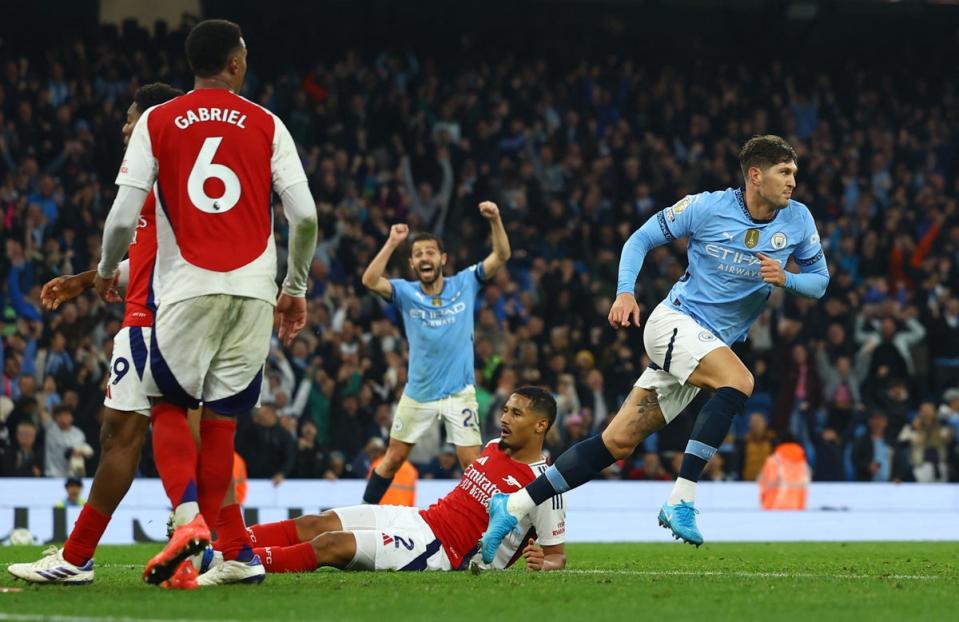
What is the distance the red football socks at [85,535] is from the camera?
6.97 m

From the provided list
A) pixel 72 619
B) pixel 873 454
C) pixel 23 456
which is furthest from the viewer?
pixel 873 454

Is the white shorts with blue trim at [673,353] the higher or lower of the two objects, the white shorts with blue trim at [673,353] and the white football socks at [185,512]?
the higher

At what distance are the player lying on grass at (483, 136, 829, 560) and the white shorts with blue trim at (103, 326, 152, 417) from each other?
2260 mm

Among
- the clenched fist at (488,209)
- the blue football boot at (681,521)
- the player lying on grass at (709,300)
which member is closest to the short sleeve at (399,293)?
the clenched fist at (488,209)

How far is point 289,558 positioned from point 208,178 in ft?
7.81

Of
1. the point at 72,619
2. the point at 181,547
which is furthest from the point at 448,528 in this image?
the point at 72,619

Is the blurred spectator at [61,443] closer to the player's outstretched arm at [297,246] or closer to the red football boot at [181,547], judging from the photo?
the player's outstretched arm at [297,246]

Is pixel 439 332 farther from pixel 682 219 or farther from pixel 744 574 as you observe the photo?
pixel 744 574

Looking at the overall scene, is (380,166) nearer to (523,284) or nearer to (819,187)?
(523,284)

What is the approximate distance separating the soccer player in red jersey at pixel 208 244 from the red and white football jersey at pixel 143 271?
0.19 m

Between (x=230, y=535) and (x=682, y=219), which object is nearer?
(x=230, y=535)

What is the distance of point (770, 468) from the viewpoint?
20.0m

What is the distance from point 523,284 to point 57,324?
7193mm

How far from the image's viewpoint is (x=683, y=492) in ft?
27.0
